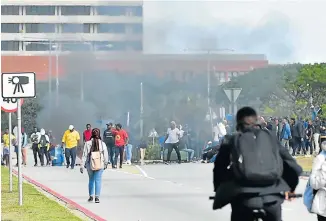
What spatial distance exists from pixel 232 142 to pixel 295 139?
27666 mm

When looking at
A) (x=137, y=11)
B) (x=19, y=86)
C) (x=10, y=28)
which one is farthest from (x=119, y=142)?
(x=10, y=28)

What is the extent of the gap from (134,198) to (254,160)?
40.1ft

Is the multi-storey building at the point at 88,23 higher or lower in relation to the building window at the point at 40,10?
lower

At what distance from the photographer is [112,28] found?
46344 millimetres

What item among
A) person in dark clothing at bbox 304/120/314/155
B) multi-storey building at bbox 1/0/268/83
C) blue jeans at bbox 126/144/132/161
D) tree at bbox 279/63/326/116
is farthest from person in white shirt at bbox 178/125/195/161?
tree at bbox 279/63/326/116

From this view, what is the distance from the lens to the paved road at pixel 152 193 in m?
16.0

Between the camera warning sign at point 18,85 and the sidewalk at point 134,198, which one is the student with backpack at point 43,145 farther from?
the camera warning sign at point 18,85

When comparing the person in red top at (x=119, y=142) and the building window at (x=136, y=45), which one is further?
the building window at (x=136, y=45)

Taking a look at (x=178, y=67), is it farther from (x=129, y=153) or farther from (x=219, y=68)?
(x=129, y=153)

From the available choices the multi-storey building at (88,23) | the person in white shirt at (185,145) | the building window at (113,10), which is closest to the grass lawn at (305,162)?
the person in white shirt at (185,145)

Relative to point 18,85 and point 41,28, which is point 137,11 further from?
point 18,85

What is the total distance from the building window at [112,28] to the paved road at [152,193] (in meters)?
12.9

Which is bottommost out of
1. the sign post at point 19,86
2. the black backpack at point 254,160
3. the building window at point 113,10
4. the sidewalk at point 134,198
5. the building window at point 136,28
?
the sidewalk at point 134,198

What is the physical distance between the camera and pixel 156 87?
153 ft
